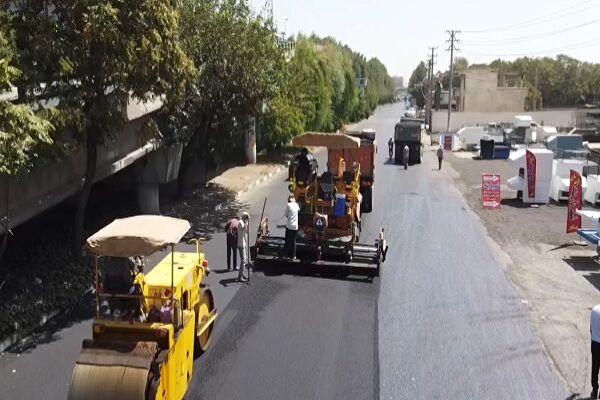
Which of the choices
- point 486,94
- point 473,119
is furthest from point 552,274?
point 486,94

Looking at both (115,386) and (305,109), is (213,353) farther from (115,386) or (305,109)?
(305,109)

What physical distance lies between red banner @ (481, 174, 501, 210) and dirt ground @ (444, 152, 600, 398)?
13.2 inches

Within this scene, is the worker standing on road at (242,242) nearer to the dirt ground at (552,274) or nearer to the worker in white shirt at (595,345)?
the dirt ground at (552,274)

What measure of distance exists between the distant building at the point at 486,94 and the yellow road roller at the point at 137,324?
8383 cm

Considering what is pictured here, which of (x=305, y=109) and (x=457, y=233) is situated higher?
(x=305, y=109)

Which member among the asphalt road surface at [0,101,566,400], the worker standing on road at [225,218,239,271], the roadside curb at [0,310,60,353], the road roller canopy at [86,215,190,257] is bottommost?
the asphalt road surface at [0,101,566,400]

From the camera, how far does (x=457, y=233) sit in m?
19.9

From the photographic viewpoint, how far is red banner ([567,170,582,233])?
19.3 meters

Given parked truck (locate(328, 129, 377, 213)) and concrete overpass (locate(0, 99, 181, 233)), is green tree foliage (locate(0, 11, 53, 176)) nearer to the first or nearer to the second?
concrete overpass (locate(0, 99, 181, 233))

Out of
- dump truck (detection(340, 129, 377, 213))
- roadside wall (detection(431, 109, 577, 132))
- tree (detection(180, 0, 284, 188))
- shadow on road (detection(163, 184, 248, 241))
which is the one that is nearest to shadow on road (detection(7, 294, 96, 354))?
shadow on road (detection(163, 184, 248, 241))

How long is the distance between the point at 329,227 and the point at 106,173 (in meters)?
6.12

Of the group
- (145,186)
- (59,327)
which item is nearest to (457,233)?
(145,186)

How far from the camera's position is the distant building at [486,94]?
8775 cm

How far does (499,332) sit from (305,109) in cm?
2581
